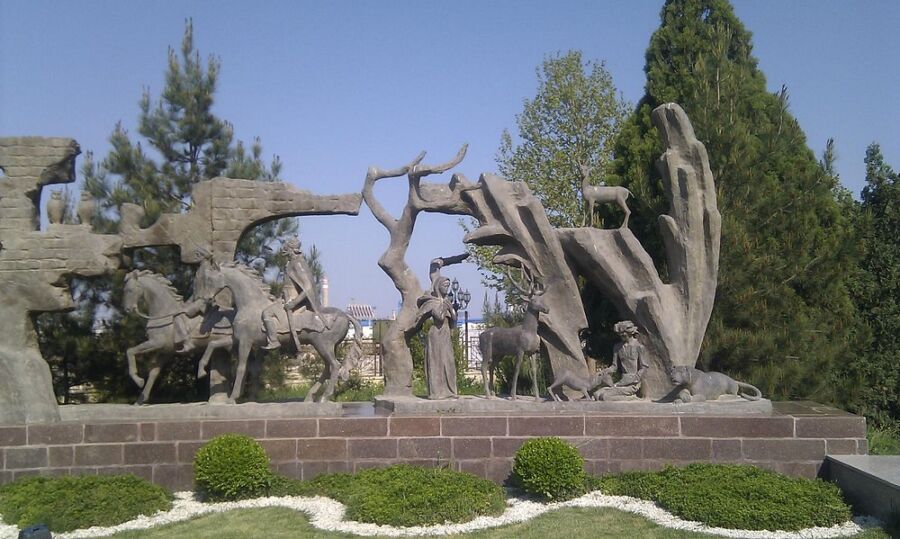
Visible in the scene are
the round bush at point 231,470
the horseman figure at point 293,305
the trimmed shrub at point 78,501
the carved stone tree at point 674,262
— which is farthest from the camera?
the carved stone tree at point 674,262

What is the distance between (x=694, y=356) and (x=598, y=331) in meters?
3.86

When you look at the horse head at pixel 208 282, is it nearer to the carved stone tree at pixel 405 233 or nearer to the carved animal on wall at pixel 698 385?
the carved stone tree at pixel 405 233

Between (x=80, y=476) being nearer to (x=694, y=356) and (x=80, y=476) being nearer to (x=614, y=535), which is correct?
(x=614, y=535)

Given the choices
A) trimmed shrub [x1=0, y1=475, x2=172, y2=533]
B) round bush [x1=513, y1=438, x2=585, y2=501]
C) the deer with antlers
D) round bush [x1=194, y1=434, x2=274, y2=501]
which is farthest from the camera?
the deer with antlers

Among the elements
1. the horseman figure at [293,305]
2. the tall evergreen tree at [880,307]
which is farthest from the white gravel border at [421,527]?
the tall evergreen tree at [880,307]

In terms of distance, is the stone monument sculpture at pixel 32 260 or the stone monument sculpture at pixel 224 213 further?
the stone monument sculpture at pixel 224 213

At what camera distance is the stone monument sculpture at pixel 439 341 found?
1202 cm

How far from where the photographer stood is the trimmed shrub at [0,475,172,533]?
9.19 metres

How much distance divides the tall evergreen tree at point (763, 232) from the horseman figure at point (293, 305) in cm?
667

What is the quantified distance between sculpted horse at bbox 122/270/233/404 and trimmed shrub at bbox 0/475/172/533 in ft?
6.53

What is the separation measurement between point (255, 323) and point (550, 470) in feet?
15.0

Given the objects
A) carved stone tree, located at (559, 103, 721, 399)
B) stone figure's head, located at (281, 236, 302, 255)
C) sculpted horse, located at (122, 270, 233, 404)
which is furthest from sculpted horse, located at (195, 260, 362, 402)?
carved stone tree, located at (559, 103, 721, 399)

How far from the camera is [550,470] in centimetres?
986

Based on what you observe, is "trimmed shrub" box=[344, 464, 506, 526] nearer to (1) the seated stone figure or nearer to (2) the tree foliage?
(1) the seated stone figure
